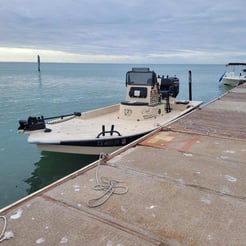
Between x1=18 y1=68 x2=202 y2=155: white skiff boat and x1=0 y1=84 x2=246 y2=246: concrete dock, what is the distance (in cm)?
175

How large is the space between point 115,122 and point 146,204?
5442mm

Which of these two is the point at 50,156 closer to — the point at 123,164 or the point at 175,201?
the point at 123,164

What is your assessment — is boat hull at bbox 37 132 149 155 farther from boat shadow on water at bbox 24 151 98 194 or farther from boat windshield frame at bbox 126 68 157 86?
boat windshield frame at bbox 126 68 157 86

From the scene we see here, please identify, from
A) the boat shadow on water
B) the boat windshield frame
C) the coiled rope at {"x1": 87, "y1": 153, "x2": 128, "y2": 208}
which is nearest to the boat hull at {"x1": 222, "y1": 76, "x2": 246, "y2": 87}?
the boat windshield frame

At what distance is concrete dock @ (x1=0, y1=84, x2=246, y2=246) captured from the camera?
2416 mm

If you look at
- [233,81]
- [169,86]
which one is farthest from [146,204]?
[233,81]

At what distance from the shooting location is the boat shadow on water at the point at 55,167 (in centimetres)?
673

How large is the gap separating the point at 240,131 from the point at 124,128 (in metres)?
2.91

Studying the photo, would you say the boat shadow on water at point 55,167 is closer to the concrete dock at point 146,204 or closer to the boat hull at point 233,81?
the concrete dock at point 146,204

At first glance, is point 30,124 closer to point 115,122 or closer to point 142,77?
point 115,122

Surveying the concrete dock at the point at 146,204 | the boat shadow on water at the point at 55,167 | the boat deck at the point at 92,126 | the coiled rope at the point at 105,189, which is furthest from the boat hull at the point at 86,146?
the coiled rope at the point at 105,189

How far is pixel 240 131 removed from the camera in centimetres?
645

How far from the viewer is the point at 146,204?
116 inches

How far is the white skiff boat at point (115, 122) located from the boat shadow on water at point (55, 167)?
29.7 inches
